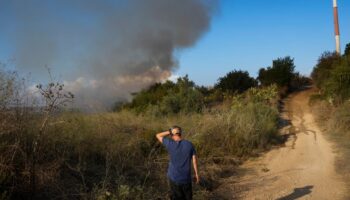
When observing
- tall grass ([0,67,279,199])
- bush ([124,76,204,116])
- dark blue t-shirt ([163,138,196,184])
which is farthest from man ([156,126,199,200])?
bush ([124,76,204,116])

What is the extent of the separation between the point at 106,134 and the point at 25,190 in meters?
4.24

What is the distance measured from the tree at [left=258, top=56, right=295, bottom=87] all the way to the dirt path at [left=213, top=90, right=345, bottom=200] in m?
18.4

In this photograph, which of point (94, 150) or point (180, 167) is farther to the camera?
point (94, 150)

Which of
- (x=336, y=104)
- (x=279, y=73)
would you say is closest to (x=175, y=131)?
(x=336, y=104)

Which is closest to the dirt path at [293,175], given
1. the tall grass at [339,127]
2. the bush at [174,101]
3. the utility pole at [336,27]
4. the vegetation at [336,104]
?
the tall grass at [339,127]

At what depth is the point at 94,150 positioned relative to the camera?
11594mm

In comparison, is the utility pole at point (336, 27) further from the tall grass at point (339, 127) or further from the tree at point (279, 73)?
the tall grass at point (339, 127)

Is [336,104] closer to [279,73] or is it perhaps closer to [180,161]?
[279,73]

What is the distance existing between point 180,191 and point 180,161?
57cm

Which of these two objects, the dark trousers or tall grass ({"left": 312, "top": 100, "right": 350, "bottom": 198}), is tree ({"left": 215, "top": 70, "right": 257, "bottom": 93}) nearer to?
tall grass ({"left": 312, "top": 100, "right": 350, "bottom": 198})

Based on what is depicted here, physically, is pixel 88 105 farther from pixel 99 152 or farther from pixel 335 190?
pixel 335 190

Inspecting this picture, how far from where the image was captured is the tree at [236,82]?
38750 mm

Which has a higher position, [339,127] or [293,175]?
[339,127]

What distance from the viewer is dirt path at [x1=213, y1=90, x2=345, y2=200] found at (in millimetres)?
11719
